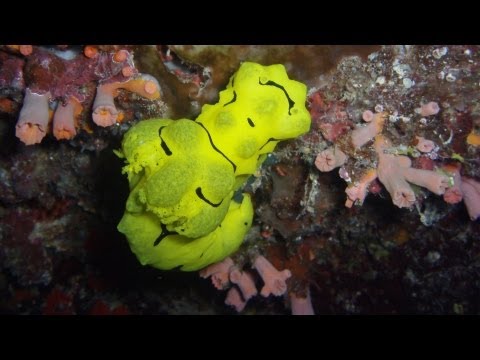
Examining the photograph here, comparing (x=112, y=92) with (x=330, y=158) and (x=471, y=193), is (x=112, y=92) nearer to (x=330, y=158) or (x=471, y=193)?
(x=330, y=158)

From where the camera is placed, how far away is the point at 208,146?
3.28 m

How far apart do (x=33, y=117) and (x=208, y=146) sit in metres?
1.86

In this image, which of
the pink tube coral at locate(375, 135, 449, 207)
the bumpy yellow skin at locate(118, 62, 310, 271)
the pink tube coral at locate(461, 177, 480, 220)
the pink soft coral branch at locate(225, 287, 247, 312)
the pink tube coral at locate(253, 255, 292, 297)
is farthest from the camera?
the pink soft coral branch at locate(225, 287, 247, 312)

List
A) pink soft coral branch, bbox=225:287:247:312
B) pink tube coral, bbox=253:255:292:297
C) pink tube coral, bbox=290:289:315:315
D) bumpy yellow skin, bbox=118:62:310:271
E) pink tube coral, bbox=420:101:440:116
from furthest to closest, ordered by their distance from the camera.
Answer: pink tube coral, bbox=290:289:315:315 < pink soft coral branch, bbox=225:287:247:312 < pink tube coral, bbox=253:255:292:297 < pink tube coral, bbox=420:101:440:116 < bumpy yellow skin, bbox=118:62:310:271

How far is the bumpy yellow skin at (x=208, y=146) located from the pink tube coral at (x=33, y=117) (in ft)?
3.48

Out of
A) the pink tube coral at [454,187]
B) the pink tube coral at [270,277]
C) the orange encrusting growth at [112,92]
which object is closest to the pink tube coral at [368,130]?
the pink tube coral at [454,187]

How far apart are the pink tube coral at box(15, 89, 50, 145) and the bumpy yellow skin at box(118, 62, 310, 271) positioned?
3.48 feet

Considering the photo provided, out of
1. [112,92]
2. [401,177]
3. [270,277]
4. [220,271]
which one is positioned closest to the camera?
[112,92]

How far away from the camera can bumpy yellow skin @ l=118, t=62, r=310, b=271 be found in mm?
3129

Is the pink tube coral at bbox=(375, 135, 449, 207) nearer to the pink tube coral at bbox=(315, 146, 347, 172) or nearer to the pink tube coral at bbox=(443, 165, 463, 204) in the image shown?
the pink tube coral at bbox=(443, 165, 463, 204)

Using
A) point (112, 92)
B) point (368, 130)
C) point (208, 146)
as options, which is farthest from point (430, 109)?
point (112, 92)

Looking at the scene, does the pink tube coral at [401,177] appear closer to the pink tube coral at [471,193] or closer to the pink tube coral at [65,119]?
the pink tube coral at [471,193]

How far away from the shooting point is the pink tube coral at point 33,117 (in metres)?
3.67

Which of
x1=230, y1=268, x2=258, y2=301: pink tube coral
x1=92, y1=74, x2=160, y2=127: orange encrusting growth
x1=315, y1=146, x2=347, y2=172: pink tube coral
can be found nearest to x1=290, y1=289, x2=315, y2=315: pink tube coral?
x1=230, y1=268, x2=258, y2=301: pink tube coral
